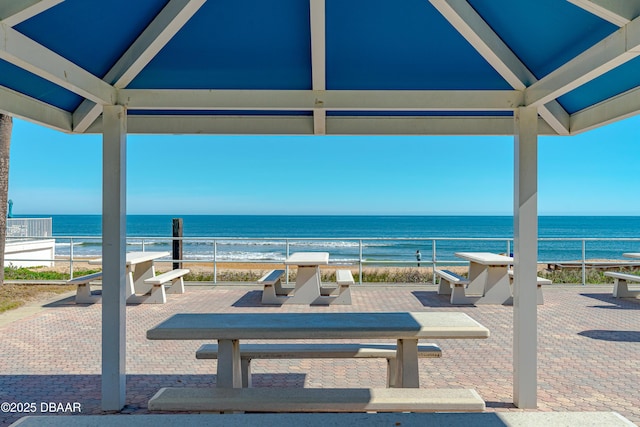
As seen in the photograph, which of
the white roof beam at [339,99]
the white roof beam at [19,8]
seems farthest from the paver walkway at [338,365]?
the white roof beam at [19,8]

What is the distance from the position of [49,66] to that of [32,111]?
1292 mm

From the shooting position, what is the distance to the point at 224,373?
3629 mm

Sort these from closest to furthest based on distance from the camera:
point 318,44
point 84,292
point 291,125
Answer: point 318,44 < point 291,125 < point 84,292

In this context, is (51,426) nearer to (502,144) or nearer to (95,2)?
(95,2)

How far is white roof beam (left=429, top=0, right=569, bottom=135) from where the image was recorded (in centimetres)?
333

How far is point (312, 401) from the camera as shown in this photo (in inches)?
128

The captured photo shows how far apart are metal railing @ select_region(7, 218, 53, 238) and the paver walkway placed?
12.0 meters

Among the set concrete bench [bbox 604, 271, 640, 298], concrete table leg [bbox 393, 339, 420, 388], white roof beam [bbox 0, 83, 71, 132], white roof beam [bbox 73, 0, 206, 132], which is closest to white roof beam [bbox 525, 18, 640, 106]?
concrete table leg [bbox 393, 339, 420, 388]

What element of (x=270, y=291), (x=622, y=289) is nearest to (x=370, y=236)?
(x=622, y=289)

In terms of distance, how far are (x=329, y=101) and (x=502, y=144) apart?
63778 millimetres

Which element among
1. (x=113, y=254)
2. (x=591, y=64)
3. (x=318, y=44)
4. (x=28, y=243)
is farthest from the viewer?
(x=28, y=243)

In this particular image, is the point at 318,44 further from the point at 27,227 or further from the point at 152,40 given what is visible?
the point at 27,227

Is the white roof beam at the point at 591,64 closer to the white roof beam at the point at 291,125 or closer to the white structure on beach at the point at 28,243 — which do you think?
the white roof beam at the point at 291,125

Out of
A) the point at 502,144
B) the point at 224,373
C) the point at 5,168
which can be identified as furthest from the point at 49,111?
the point at 502,144
